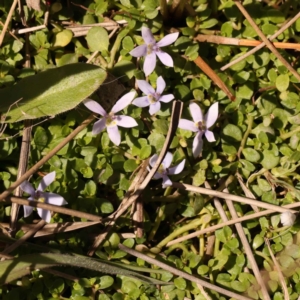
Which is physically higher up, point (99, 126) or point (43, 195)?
point (99, 126)

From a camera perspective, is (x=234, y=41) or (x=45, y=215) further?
(x=234, y=41)

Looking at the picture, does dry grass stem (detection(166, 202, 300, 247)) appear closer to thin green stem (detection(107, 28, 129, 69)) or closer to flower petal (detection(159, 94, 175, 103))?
flower petal (detection(159, 94, 175, 103))

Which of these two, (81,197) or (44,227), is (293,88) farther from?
(44,227)

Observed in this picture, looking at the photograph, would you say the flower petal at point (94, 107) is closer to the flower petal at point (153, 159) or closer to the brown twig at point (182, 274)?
the flower petal at point (153, 159)

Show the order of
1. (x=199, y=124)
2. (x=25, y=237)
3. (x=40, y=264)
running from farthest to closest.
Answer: (x=199, y=124) → (x=25, y=237) → (x=40, y=264)

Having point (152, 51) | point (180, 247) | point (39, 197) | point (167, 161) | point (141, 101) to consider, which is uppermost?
point (152, 51)

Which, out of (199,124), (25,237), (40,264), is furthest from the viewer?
(199,124)

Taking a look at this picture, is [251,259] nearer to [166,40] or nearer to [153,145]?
[153,145]

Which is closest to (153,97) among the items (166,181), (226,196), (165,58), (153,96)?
(153,96)
